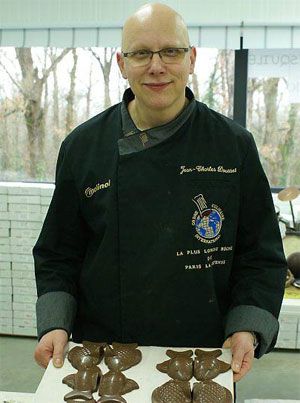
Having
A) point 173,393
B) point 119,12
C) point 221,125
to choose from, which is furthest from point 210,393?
point 119,12

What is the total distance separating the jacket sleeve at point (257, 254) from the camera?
1341mm

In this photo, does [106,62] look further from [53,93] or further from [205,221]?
[205,221]

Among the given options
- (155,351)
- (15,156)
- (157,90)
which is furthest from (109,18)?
(155,351)

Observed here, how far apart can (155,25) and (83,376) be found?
0.77 metres

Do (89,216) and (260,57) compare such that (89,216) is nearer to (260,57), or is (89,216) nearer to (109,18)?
(109,18)

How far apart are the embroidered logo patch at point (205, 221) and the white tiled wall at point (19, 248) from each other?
2.28 metres

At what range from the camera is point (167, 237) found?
4.29 feet

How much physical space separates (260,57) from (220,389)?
9.94ft

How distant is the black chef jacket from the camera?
1.32 metres

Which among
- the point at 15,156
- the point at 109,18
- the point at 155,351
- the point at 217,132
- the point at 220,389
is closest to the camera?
the point at 220,389

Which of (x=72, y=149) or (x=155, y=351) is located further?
(x=72, y=149)

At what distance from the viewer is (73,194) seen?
1426 millimetres

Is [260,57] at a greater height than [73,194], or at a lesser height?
greater

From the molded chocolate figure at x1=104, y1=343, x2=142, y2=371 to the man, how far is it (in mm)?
103
